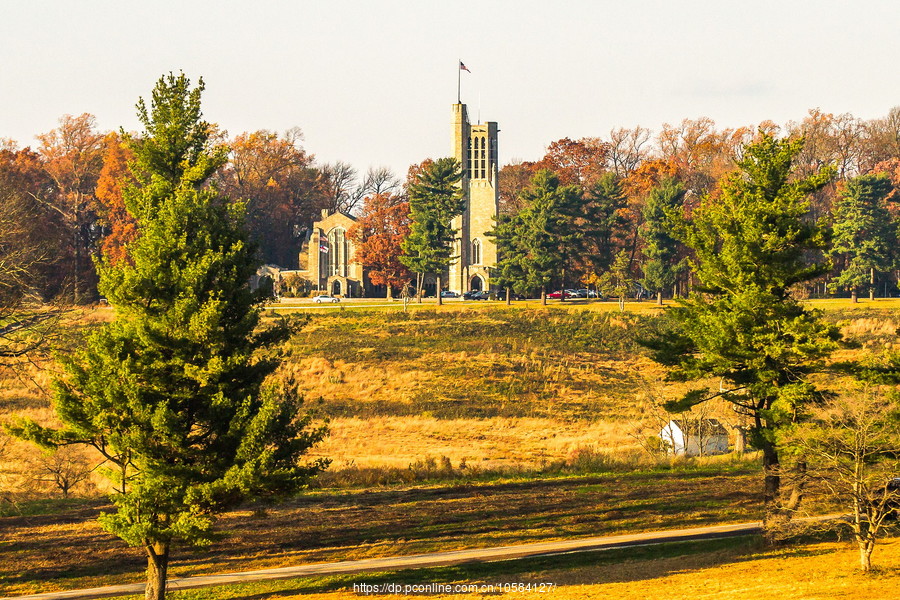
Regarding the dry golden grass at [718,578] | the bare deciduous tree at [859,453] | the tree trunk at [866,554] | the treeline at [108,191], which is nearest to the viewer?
the dry golden grass at [718,578]

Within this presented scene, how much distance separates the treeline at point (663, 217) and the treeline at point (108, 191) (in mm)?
23008

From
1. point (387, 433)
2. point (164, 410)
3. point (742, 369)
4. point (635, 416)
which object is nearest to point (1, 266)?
point (164, 410)

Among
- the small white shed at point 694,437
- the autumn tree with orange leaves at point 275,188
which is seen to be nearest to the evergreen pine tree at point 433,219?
the autumn tree with orange leaves at point 275,188

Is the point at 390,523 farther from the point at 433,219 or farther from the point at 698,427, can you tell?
the point at 433,219

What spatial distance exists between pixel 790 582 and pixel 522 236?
2353 inches

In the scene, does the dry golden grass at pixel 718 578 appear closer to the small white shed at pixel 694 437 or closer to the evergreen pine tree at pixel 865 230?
the small white shed at pixel 694 437

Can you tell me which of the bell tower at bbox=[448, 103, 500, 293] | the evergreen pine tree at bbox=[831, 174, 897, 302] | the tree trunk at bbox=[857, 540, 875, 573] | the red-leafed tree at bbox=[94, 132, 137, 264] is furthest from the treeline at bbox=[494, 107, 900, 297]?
the tree trunk at bbox=[857, 540, 875, 573]

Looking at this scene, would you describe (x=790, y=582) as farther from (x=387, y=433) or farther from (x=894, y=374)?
(x=387, y=433)

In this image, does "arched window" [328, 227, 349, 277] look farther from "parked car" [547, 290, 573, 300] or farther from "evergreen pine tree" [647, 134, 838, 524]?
"evergreen pine tree" [647, 134, 838, 524]

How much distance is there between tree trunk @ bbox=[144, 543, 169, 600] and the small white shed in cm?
2519

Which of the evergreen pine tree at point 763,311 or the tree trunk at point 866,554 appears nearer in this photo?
the tree trunk at point 866,554

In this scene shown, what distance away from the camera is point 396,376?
58.2m

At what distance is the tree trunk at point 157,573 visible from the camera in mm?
20547

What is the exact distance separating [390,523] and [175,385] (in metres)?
9.72
